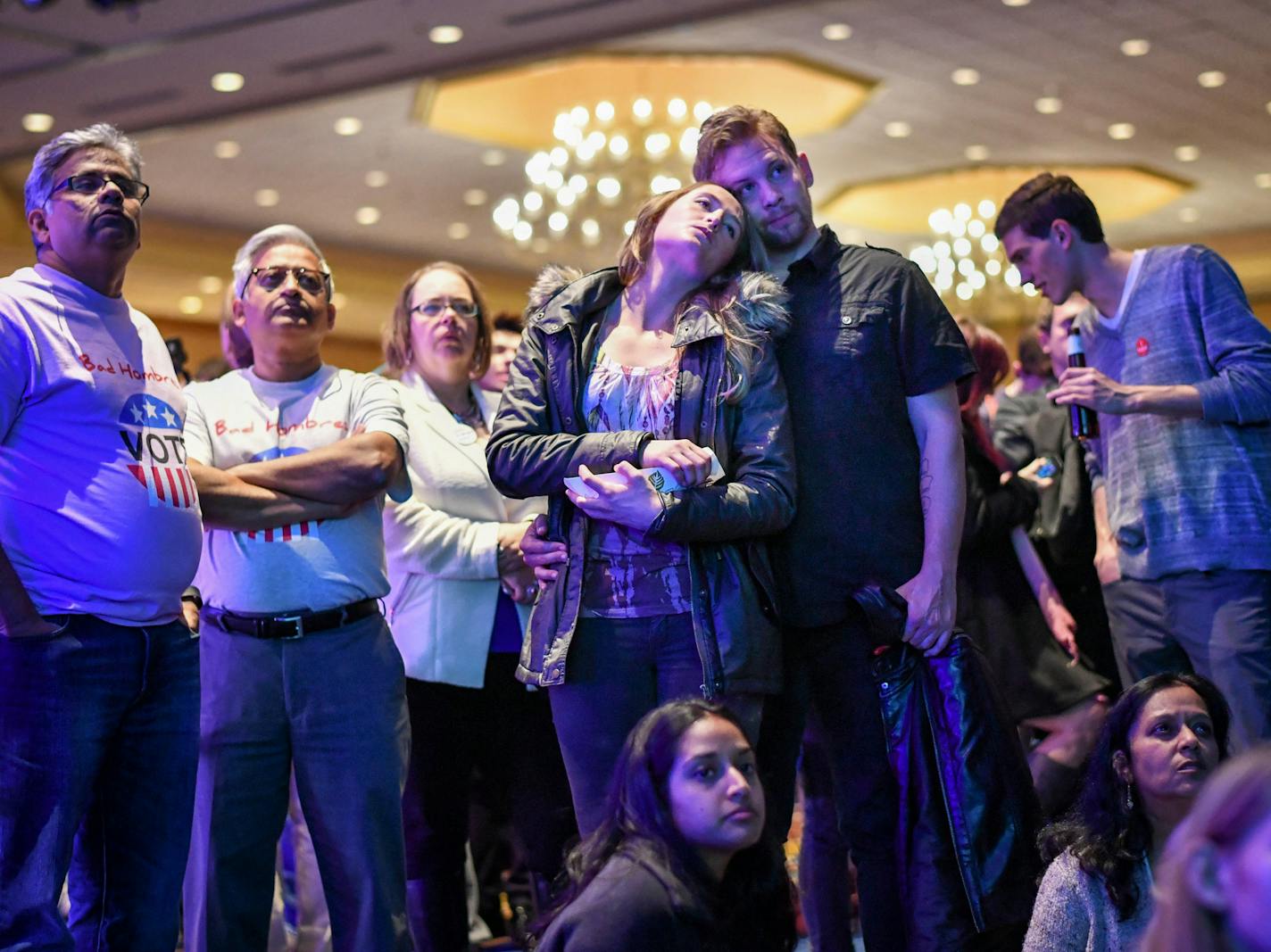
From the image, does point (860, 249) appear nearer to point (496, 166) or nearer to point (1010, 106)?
point (1010, 106)

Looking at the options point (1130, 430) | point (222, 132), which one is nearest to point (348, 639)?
point (1130, 430)

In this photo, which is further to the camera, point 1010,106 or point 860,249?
point 1010,106

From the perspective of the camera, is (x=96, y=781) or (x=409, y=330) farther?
(x=409, y=330)

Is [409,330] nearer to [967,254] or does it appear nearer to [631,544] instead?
[631,544]

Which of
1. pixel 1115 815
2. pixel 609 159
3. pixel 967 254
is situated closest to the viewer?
pixel 1115 815

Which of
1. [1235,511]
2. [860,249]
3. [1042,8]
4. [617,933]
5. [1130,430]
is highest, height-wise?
[1042,8]

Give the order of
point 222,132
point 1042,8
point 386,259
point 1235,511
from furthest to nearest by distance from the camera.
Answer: point 386,259 → point 222,132 → point 1042,8 → point 1235,511

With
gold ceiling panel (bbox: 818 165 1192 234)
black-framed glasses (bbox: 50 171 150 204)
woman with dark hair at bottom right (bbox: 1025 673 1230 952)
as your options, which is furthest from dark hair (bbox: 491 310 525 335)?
gold ceiling panel (bbox: 818 165 1192 234)

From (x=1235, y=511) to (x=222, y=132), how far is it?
8.73 m

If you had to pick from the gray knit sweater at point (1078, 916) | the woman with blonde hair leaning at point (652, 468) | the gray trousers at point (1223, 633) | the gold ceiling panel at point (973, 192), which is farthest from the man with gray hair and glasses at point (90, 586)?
the gold ceiling panel at point (973, 192)

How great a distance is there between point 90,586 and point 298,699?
560 mm

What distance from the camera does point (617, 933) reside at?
208 centimetres

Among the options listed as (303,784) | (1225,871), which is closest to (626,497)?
(303,784)

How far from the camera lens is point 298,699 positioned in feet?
9.98
